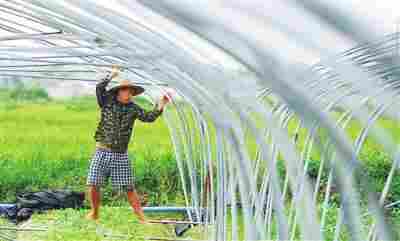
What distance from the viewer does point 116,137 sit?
9469 millimetres

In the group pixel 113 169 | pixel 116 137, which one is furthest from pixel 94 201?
pixel 116 137

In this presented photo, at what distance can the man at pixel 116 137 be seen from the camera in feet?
29.9

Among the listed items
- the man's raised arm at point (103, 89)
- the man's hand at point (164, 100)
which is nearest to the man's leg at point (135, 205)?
the man's raised arm at point (103, 89)

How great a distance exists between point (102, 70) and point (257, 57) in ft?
19.3

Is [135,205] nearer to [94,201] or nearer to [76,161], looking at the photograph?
[94,201]

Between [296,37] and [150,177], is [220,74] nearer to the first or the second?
[296,37]

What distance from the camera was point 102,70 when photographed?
8094mm

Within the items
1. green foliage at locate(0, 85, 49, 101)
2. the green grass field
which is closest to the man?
the green grass field

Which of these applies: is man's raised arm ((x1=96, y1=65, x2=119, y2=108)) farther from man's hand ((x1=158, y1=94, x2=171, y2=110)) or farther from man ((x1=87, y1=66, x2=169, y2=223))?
man's hand ((x1=158, y1=94, x2=171, y2=110))

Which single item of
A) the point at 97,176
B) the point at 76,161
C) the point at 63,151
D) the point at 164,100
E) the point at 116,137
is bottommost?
the point at 97,176

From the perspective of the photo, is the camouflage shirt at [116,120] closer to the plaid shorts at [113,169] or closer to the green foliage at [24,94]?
the plaid shorts at [113,169]

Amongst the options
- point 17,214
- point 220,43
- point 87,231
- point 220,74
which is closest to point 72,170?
point 17,214

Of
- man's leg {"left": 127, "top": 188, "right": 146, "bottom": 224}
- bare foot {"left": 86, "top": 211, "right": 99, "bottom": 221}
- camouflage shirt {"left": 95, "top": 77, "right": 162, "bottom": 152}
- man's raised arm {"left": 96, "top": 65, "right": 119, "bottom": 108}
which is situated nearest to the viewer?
man's raised arm {"left": 96, "top": 65, "right": 119, "bottom": 108}

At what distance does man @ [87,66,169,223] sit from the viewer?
9125 millimetres
